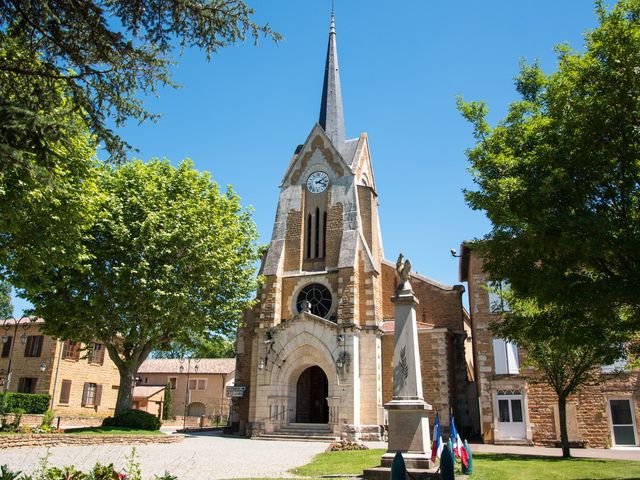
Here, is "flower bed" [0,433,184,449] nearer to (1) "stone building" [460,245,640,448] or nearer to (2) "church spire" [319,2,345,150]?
(1) "stone building" [460,245,640,448]

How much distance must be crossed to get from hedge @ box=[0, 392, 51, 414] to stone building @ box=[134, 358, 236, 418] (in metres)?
16.0

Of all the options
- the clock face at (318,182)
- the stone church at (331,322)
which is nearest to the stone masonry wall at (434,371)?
the stone church at (331,322)

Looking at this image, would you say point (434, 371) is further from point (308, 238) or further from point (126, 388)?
point (126, 388)

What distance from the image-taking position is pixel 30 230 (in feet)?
43.9

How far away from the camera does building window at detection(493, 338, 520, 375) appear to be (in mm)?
21703

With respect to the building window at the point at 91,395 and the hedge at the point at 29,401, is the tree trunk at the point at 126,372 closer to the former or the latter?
the hedge at the point at 29,401

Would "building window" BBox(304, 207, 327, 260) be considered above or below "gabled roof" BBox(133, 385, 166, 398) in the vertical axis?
above

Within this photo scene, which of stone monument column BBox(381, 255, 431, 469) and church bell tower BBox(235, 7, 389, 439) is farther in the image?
church bell tower BBox(235, 7, 389, 439)

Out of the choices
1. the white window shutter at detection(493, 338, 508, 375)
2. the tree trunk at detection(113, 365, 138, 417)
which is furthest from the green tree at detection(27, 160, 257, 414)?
the white window shutter at detection(493, 338, 508, 375)

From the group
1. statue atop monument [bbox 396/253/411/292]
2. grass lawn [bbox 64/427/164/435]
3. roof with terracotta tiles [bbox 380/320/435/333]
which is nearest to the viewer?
statue atop monument [bbox 396/253/411/292]

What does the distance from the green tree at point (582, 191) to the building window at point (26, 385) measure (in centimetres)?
3020

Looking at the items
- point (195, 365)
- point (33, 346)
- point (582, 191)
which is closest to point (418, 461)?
point (582, 191)

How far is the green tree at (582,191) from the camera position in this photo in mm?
8289

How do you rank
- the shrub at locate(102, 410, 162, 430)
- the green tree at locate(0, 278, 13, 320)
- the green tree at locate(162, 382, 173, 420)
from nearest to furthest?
the shrub at locate(102, 410, 162, 430) < the green tree at locate(162, 382, 173, 420) < the green tree at locate(0, 278, 13, 320)
